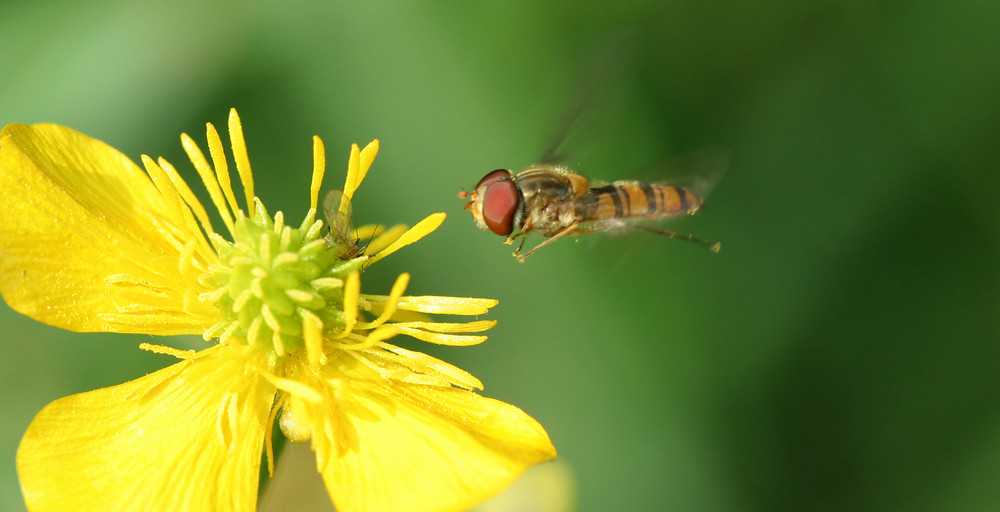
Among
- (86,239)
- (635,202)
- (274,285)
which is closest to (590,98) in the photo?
(635,202)

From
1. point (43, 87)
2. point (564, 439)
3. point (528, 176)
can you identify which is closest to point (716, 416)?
point (564, 439)

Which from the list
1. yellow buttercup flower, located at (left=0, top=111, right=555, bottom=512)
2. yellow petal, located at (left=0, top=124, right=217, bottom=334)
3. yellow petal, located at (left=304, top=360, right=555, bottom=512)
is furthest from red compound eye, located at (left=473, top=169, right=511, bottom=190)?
yellow petal, located at (left=0, top=124, right=217, bottom=334)

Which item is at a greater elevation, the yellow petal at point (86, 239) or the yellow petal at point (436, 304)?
the yellow petal at point (86, 239)

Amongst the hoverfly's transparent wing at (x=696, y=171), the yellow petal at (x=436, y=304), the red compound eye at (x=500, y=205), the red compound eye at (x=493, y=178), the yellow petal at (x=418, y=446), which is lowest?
the yellow petal at (x=418, y=446)

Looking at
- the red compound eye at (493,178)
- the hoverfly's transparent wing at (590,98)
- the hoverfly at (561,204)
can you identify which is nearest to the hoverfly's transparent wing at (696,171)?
the hoverfly at (561,204)

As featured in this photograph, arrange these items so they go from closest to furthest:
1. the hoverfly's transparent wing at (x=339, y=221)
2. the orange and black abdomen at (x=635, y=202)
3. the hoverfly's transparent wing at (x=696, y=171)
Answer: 1. the hoverfly's transparent wing at (x=339, y=221)
2. the orange and black abdomen at (x=635, y=202)
3. the hoverfly's transparent wing at (x=696, y=171)

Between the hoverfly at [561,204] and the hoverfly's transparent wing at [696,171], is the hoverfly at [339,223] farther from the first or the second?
the hoverfly's transparent wing at [696,171]
